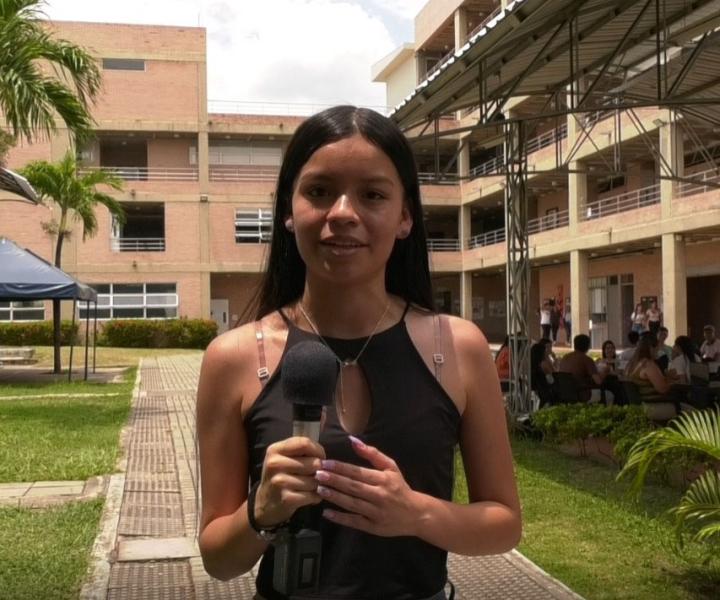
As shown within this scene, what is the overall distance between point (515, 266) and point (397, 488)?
1017cm

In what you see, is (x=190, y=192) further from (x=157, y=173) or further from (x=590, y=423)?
(x=590, y=423)

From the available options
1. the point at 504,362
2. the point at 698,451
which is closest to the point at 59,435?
the point at 504,362

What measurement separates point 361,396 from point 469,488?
0.97 ft

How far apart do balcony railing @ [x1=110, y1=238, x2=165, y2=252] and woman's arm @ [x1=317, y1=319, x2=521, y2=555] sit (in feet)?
127

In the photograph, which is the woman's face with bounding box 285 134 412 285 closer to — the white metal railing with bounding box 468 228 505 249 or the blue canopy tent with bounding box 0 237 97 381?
the blue canopy tent with bounding box 0 237 97 381

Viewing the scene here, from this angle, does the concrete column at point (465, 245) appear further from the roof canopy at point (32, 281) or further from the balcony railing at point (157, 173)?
the roof canopy at point (32, 281)

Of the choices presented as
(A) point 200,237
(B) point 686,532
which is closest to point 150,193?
(A) point 200,237

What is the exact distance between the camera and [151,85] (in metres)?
39.4

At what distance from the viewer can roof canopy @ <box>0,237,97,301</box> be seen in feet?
53.2

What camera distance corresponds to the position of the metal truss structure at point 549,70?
8.83 metres

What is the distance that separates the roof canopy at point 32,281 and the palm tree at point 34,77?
13.5 ft

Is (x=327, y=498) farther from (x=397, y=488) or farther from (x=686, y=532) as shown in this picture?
(x=686, y=532)

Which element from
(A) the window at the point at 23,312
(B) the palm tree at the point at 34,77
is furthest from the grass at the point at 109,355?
(B) the palm tree at the point at 34,77

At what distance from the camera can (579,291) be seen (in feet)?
99.6
